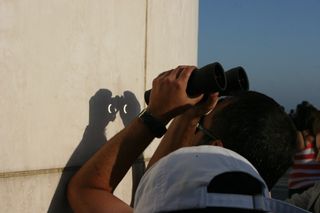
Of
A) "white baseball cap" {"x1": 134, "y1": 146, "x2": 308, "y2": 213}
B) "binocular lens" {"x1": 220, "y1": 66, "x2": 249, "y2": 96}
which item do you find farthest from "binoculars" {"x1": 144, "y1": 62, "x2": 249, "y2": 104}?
"white baseball cap" {"x1": 134, "y1": 146, "x2": 308, "y2": 213}

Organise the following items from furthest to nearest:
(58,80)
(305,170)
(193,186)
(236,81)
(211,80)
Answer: (305,170) < (236,81) < (211,80) < (58,80) < (193,186)

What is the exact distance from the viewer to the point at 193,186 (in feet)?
2.11

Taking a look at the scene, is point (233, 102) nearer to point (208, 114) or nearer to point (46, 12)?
point (208, 114)

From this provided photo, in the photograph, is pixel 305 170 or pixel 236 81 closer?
pixel 236 81

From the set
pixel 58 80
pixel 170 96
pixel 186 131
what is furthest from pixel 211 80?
pixel 58 80

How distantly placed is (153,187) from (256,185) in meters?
0.13

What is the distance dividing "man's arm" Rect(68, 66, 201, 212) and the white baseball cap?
0.62 m

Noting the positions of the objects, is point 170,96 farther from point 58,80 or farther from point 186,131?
point 58,80

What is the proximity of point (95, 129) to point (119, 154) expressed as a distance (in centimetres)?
10

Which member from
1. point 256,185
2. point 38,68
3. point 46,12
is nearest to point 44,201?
point 38,68

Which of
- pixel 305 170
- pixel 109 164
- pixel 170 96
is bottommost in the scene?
pixel 305 170

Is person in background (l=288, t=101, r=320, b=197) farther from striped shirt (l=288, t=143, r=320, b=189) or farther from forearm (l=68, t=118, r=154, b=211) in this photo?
Result: forearm (l=68, t=118, r=154, b=211)

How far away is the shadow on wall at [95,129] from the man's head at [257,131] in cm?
24

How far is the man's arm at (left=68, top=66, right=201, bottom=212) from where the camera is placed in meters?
1.31
